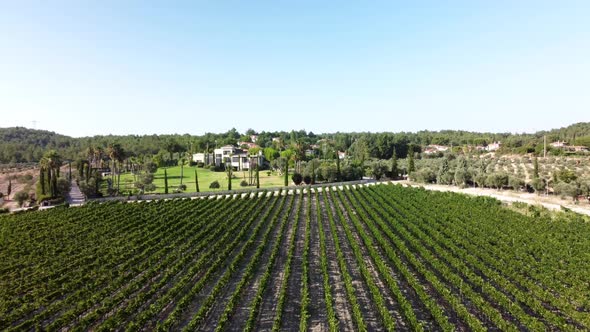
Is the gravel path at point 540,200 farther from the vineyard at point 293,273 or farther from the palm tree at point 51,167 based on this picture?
the palm tree at point 51,167

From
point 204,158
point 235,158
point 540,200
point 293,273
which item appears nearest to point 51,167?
point 293,273

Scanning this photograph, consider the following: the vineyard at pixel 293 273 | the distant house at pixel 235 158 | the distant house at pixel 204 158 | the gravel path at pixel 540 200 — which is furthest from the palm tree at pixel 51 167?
the gravel path at pixel 540 200

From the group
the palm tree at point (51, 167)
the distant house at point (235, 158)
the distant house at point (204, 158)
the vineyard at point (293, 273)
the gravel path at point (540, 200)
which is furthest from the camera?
the distant house at point (204, 158)

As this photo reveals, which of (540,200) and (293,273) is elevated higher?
(540,200)

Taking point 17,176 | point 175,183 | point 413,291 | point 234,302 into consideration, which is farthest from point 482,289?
point 17,176

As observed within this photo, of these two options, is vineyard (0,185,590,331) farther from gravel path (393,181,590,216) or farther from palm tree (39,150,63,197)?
palm tree (39,150,63,197)

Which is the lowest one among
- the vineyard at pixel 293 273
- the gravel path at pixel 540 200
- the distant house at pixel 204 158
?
the vineyard at pixel 293 273

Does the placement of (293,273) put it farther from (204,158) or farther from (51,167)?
(204,158)

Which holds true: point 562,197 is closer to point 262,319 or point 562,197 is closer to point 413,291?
point 413,291

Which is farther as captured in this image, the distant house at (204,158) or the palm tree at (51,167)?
the distant house at (204,158)
